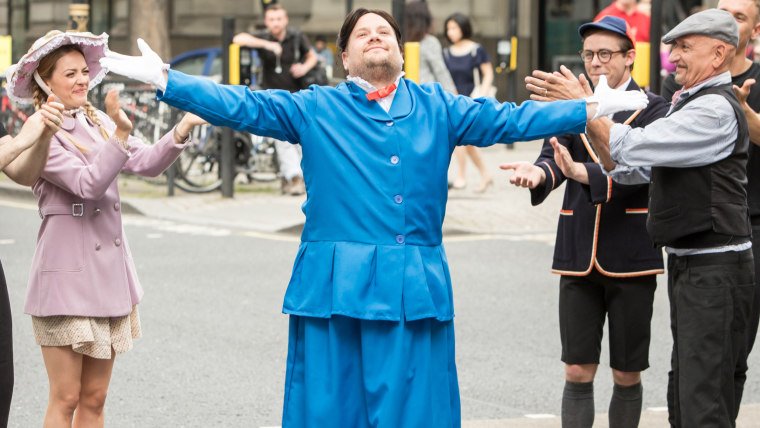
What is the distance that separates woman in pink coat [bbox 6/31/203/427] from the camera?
4559mm

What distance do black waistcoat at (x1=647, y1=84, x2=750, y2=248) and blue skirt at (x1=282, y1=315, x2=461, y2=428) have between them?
1.06 metres

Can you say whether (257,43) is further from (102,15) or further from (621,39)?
(102,15)

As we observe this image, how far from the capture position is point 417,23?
13.6 m

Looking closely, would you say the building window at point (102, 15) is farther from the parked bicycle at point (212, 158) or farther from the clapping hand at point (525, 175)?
the clapping hand at point (525, 175)

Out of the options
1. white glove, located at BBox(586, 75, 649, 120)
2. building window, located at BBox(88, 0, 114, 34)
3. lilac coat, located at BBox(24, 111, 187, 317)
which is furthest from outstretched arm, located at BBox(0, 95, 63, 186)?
building window, located at BBox(88, 0, 114, 34)

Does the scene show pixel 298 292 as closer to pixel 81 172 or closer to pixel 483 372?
pixel 81 172

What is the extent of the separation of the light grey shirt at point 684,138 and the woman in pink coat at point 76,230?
5.27ft

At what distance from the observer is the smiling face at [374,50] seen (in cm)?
412

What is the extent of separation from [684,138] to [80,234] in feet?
7.39

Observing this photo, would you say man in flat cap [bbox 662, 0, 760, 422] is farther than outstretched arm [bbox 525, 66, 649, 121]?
Yes

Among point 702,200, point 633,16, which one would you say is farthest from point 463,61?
point 702,200

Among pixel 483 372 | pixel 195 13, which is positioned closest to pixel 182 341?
pixel 483 372

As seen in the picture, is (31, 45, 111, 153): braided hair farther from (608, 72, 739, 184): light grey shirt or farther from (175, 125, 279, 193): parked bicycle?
(175, 125, 279, 193): parked bicycle

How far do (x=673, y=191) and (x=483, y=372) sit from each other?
2763 millimetres
